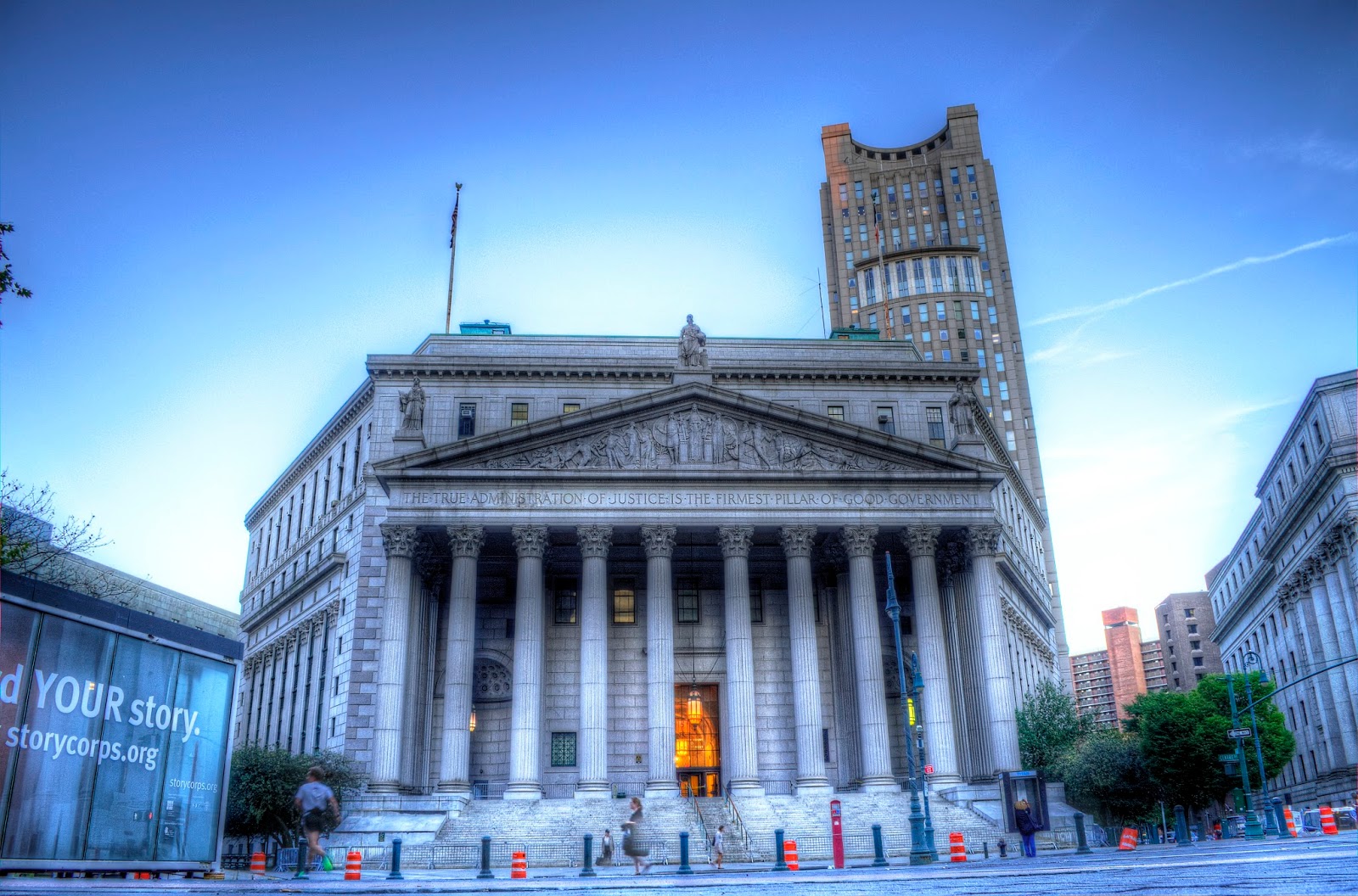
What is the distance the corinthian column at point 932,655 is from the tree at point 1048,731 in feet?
40.8

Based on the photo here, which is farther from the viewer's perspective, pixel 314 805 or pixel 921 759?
pixel 921 759

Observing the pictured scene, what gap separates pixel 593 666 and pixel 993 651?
16705 mm

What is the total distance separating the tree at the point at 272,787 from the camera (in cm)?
4284

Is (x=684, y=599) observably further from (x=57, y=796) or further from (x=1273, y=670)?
(x=1273, y=670)

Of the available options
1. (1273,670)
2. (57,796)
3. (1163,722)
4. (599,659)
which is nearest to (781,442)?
(599,659)

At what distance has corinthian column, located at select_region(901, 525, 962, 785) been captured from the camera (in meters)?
44.8

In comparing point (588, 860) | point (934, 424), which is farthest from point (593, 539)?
point (934, 424)

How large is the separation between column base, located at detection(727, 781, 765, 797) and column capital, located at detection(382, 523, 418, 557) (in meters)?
16.1

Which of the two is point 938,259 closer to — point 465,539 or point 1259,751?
point 1259,751

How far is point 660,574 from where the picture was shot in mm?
46469

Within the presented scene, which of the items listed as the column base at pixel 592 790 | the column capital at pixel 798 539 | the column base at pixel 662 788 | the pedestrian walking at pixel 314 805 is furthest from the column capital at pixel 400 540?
the pedestrian walking at pixel 314 805

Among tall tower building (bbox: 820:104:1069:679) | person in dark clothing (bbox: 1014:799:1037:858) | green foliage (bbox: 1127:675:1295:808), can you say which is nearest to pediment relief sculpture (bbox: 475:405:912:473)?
person in dark clothing (bbox: 1014:799:1037:858)

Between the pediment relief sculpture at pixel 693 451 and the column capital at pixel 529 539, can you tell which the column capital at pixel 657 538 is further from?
the column capital at pixel 529 539

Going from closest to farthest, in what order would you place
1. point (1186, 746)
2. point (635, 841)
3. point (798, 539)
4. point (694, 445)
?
point (635, 841), point (798, 539), point (694, 445), point (1186, 746)
